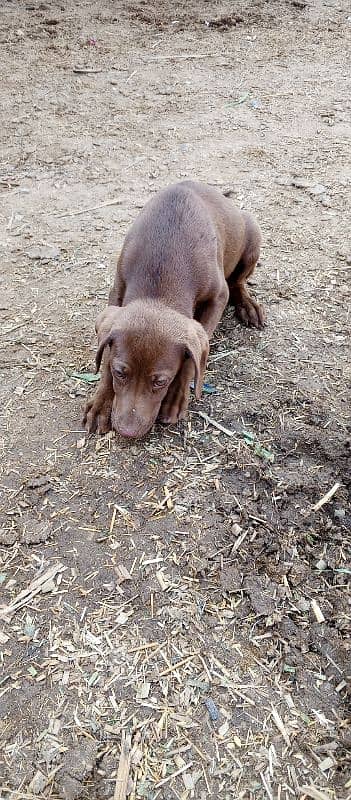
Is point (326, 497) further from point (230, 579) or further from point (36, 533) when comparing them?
point (36, 533)

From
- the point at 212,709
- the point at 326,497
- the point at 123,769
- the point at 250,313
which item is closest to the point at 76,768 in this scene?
the point at 123,769

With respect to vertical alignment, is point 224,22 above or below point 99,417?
above

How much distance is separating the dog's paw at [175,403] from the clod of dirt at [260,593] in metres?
1.19

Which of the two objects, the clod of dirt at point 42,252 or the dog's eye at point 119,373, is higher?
the dog's eye at point 119,373

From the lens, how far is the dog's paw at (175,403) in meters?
4.34

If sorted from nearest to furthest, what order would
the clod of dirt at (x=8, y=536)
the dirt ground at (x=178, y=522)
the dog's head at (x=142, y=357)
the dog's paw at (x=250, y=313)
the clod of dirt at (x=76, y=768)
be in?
the clod of dirt at (x=76, y=768) → the dirt ground at (x=178, y=522) → the clod of dirt at (x=8, y=536) → the dog's head at (x=142, y=357) → the dog's paw at (x=250, y=313)

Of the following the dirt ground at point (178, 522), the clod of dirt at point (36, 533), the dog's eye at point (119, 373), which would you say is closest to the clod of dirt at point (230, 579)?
the dirt ground at point (178, 522)

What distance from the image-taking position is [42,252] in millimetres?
6199

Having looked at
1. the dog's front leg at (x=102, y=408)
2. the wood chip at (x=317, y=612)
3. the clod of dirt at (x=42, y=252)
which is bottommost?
the wood chip at (x=317, y=612)

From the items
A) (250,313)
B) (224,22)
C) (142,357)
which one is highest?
(224,22)

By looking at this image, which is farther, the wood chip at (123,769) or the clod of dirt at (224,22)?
the clod of dirt at (224,22)

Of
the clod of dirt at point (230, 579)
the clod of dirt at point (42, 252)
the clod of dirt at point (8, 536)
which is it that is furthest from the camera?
the clod of dirt at point (42, 252)

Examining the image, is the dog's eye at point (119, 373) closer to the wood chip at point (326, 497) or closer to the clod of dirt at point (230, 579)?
the clod of dirt at point (230, 579)

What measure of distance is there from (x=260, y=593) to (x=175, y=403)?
1364mm
